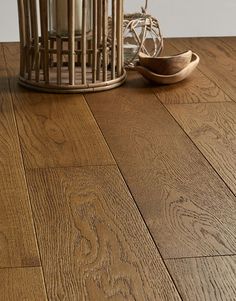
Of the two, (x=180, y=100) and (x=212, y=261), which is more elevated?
(x=212, y=261)

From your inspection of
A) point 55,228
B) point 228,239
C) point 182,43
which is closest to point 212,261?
point 228,239

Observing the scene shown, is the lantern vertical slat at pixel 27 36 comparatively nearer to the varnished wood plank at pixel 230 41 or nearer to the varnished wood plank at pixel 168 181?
the varnished wood plank at pixel 168 181

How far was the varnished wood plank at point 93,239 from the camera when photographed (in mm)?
1243

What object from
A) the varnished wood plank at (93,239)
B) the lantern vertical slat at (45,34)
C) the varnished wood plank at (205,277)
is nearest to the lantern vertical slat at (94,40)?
the lantern vertical slat at (45,34)

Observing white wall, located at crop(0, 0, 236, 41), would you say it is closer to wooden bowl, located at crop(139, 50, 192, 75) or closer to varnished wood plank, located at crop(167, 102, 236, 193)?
wooden bowl, located at crop(139, 50, 192, 75)

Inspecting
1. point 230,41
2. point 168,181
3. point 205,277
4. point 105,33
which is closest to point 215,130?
point 168,181

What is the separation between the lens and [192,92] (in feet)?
7.38

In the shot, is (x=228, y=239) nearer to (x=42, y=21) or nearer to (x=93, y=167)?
(x=93, y=167)

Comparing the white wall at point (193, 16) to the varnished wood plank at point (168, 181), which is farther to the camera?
the white wall at point (193, 16)

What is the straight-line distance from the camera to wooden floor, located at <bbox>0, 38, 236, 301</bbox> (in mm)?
1268

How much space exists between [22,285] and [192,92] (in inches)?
44.8

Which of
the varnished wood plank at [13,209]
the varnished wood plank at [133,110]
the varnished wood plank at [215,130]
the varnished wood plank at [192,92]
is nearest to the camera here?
the varnished wood plank at [13,209]

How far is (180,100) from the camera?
2180mm

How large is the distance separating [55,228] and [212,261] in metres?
0.30
